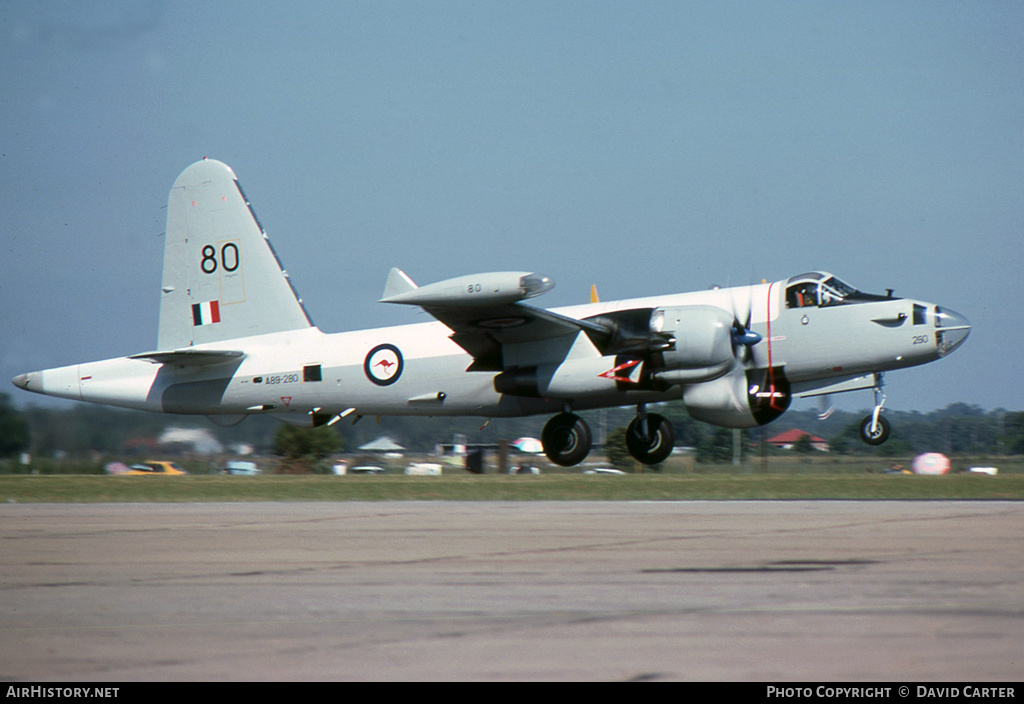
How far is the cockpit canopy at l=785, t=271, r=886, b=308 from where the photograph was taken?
20984 millimetres

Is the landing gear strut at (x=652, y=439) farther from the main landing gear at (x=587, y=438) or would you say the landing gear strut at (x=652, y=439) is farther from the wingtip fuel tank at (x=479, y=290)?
the wingtip fuel tank at (x=479, y=290)

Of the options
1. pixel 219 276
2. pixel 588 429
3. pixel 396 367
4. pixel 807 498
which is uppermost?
pixel 219 276

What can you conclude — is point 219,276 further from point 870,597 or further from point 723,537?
point 870,597

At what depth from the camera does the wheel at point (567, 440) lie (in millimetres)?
21500

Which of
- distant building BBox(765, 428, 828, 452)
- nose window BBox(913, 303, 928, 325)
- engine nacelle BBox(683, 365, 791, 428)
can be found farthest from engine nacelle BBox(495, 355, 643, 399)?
distant building BBox(765, 428, 828, 452)

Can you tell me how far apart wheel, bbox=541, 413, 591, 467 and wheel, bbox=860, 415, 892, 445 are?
6051mm

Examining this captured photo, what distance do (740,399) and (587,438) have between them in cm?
328

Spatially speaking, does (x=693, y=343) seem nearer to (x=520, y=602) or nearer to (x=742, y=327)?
(x=742, y=327)

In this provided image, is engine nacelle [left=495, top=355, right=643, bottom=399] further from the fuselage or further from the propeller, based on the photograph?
the propeller

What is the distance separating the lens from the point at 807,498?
19.9 metres

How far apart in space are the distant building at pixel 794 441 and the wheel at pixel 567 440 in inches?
872
